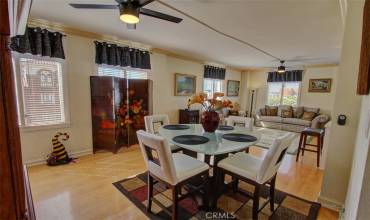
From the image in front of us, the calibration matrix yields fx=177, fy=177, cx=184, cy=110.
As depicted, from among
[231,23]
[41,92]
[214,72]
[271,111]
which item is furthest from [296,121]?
[41,92]

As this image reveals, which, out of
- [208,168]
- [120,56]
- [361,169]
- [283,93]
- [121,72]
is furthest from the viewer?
[283,93]

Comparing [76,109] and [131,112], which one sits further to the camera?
[131,112]

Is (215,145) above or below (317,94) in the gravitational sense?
below

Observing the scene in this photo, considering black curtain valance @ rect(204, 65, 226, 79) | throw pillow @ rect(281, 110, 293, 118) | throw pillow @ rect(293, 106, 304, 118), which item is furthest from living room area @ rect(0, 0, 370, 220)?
throw pillow @ rect(293, 106, 304, 118)

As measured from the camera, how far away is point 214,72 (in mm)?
6414

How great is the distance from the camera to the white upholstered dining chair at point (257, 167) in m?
1.57

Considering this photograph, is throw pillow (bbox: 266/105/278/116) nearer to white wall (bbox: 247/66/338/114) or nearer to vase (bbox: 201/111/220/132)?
white wall (bbox: 247/66/338/114)

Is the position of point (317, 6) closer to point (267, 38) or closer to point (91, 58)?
point (267, 38)

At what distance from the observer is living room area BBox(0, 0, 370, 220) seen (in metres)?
1.56

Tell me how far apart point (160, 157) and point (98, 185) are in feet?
4.64

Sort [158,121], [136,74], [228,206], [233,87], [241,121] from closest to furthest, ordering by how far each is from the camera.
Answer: [228,206] → [158,121] → [241,121] → [136,74] → [233,87]

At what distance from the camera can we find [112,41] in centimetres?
354

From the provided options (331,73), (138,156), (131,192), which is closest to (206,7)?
(131,192)

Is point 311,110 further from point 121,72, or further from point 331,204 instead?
point 121,72
